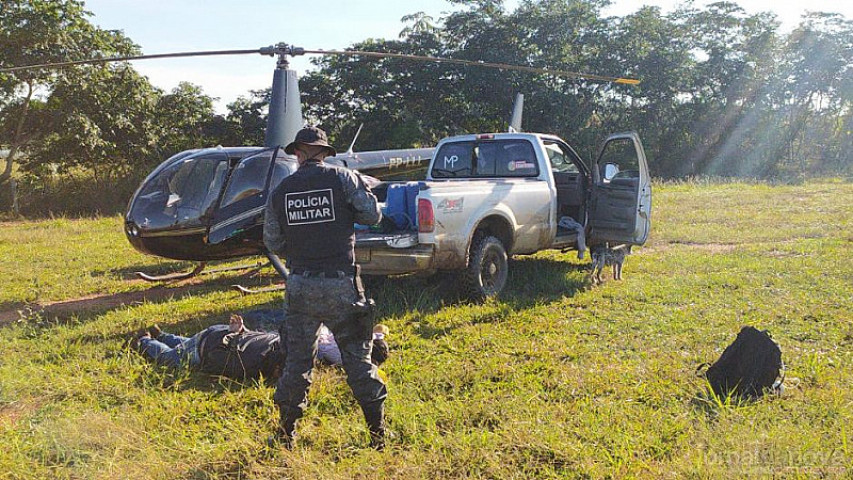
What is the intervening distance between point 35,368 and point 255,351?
6.25 ft

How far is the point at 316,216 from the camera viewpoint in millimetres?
3531

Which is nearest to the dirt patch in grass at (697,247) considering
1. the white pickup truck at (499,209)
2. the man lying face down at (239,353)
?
the white pickup truck at (499,209)

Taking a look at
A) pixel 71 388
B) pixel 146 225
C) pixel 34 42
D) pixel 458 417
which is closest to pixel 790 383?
pixel 458 417

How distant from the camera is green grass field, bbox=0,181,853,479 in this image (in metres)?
3.39

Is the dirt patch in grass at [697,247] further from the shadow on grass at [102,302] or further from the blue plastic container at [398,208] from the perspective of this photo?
the shadow on grass at [102,302]

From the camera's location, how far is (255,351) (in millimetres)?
4672

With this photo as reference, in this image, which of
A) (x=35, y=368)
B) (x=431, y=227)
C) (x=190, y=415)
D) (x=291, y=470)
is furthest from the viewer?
(x=431, y=227)

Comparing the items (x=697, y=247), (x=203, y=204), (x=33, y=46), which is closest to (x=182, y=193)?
(x=203, y=204)

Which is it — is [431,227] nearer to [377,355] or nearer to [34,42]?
[377,355]

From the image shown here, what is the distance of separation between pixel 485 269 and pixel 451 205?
3.35ft

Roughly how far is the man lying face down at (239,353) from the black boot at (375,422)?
991 mm

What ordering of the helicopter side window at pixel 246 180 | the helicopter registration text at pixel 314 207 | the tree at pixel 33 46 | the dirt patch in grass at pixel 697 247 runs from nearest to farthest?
1. the helicopter registration text at pixel 314 207
2. the helicopter side window at pixel 246 180
3. the dirt patch in grass at pixel 697 247
4. the tree at pixel 33 46

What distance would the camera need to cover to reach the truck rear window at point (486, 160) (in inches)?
307

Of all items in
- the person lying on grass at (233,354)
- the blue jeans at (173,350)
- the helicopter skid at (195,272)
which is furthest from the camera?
the helicopter skid at (195,272)
